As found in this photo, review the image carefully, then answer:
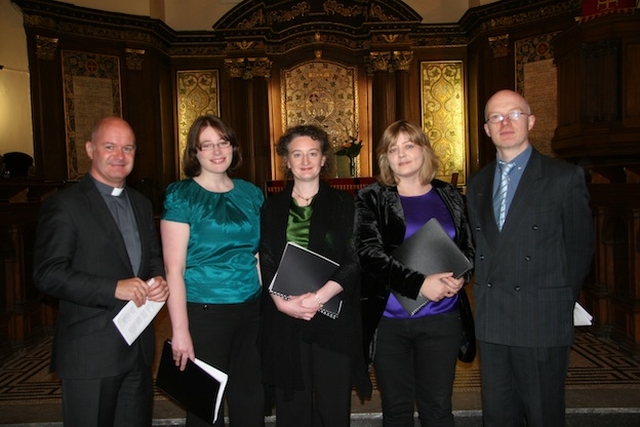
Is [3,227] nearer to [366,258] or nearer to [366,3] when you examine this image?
[366,258]

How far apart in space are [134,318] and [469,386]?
2326 millimetres

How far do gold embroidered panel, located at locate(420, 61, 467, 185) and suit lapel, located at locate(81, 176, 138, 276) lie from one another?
8.87 metres

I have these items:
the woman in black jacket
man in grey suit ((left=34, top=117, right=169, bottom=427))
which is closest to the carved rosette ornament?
the woman in black jacket

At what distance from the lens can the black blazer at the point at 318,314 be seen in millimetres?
2133

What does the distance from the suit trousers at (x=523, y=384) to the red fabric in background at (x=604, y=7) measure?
592 centimetres

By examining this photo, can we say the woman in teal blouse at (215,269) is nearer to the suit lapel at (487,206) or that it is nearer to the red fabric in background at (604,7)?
the suit lapel at (487,206)

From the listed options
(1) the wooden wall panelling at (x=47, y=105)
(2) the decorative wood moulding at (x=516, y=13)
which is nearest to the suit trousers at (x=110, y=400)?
(1) the wooden wall panelling at (x=47, y=105)

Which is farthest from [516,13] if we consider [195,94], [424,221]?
[424,221]

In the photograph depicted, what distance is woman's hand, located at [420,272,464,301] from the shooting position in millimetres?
2053

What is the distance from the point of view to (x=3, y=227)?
439cm

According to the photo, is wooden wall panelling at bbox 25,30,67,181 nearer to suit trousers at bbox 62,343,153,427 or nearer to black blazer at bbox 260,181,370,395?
suit trousers at bbox 62,343,153,427

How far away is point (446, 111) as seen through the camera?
404 inches

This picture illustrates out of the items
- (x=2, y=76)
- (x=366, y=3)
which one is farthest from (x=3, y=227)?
(x=366, y=3)

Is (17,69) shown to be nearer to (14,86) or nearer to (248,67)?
(14,86)
